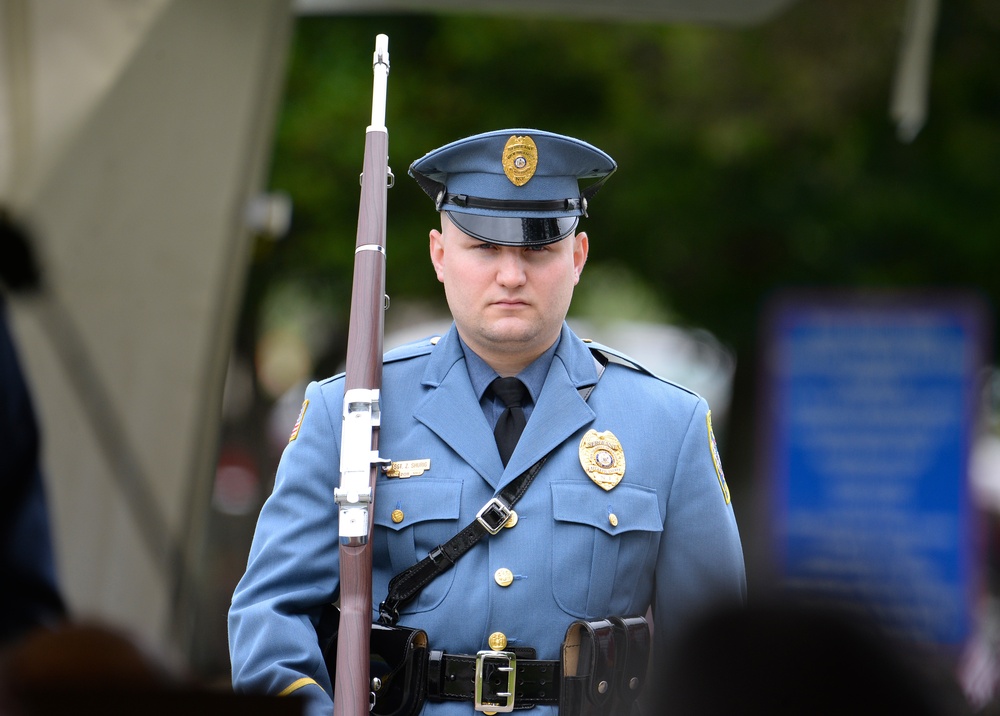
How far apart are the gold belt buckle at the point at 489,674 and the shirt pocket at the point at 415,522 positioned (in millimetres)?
206

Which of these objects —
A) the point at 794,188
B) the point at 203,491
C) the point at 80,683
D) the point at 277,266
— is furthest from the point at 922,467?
the point at 277,266

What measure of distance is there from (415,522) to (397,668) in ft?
1.09

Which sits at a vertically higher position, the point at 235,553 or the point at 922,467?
the point at 922,467

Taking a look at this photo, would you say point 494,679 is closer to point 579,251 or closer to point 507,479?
point 507,479

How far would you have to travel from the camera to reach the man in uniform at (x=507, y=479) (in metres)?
3.09

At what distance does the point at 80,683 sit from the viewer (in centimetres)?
147

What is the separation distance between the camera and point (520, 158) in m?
3.28

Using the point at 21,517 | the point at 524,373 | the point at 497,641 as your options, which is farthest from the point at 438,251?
the point at 21,517

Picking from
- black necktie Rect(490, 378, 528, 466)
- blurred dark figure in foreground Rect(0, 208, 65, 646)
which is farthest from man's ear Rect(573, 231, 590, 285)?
blurred dark figure in foreground Rect(0, 208, 65, 646)

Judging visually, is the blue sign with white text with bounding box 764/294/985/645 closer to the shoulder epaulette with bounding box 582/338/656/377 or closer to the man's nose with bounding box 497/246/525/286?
the shoulder epaulette with bounding box 582/338/656/377

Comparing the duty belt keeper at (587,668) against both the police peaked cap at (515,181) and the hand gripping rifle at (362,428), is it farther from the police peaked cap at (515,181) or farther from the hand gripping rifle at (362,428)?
the police peaked cap at (515,181)

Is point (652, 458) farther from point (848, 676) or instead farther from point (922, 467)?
point (922, 467)

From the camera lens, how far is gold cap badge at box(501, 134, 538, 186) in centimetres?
328

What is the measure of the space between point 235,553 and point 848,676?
11.9 m
